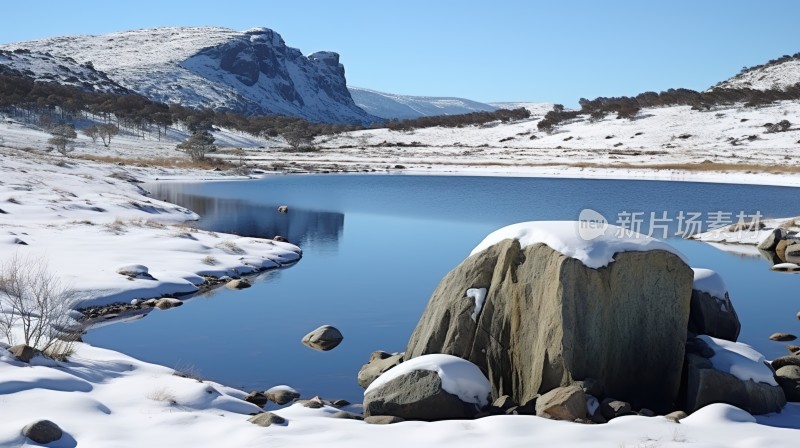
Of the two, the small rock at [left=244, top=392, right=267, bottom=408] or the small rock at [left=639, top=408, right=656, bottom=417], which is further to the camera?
the small rock at [left=244, top=392, right=267, bottom=408]

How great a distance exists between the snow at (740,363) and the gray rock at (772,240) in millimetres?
18547

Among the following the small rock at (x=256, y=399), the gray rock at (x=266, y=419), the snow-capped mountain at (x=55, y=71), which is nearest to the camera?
the gray rock at (x=266, y=419)

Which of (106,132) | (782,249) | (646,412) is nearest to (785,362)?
(646,412)

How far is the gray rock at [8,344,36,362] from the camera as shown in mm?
10852

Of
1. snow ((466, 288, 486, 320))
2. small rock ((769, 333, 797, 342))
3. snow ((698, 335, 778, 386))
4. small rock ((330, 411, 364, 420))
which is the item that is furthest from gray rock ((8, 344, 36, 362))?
small rock ((769, 333, 797, 342))

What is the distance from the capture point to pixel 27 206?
1227 inches

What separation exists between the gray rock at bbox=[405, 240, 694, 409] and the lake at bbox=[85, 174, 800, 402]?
224 cm

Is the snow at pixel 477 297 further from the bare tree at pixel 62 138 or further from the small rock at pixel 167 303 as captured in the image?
the bare tree at pixel 62 138

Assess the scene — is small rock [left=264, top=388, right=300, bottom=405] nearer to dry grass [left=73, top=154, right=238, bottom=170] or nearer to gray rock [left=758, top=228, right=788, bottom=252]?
gray rock [left=758, top=228, right=788, bottom=252]

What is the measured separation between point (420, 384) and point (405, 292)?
9970mm

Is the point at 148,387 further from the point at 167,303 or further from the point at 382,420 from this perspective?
the point at 167,303

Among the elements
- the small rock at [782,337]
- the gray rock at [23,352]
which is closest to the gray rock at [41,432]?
the gray rock at [23,352]

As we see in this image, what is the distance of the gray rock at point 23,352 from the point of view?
35.6 feet

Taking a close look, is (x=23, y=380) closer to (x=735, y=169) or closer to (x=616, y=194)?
(x=616, y=194)
